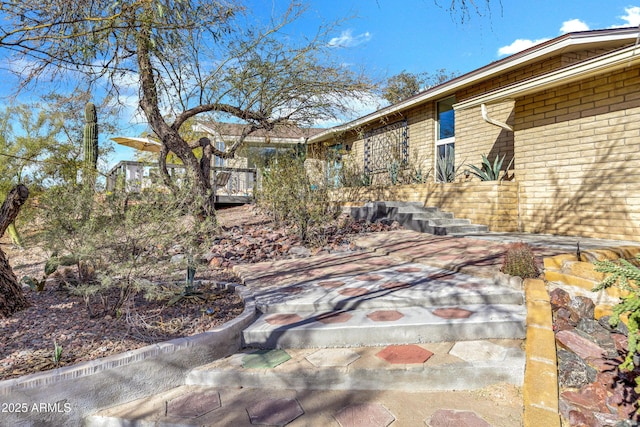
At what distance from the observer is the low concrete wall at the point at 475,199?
6195 millimetres

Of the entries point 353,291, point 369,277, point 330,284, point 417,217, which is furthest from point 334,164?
point 353,291

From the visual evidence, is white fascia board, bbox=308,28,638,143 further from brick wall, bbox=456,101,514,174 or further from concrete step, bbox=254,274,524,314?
concrete step, bbox=254,274,524,314

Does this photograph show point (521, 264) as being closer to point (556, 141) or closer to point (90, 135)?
point (556, 141)

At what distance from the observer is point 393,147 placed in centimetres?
1055

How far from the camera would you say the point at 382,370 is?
211 cm

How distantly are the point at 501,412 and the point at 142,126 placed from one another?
23.6 feet

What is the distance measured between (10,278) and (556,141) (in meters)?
7.31

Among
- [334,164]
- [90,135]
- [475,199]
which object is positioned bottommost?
[475,199]

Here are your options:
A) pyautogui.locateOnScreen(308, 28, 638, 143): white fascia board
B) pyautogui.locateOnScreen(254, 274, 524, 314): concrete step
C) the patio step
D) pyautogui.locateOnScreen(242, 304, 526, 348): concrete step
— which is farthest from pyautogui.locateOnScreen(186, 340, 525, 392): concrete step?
pyautogui.locateOnScreen(308, 28, 638, 143): white fascia board

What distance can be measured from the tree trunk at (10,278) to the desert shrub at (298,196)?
3.67 meters

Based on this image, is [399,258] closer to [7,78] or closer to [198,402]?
[198,402]

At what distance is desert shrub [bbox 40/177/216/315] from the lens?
261cm

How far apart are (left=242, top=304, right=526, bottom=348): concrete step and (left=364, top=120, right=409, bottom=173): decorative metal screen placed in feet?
24.5

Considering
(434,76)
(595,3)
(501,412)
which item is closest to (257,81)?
(595,3)
